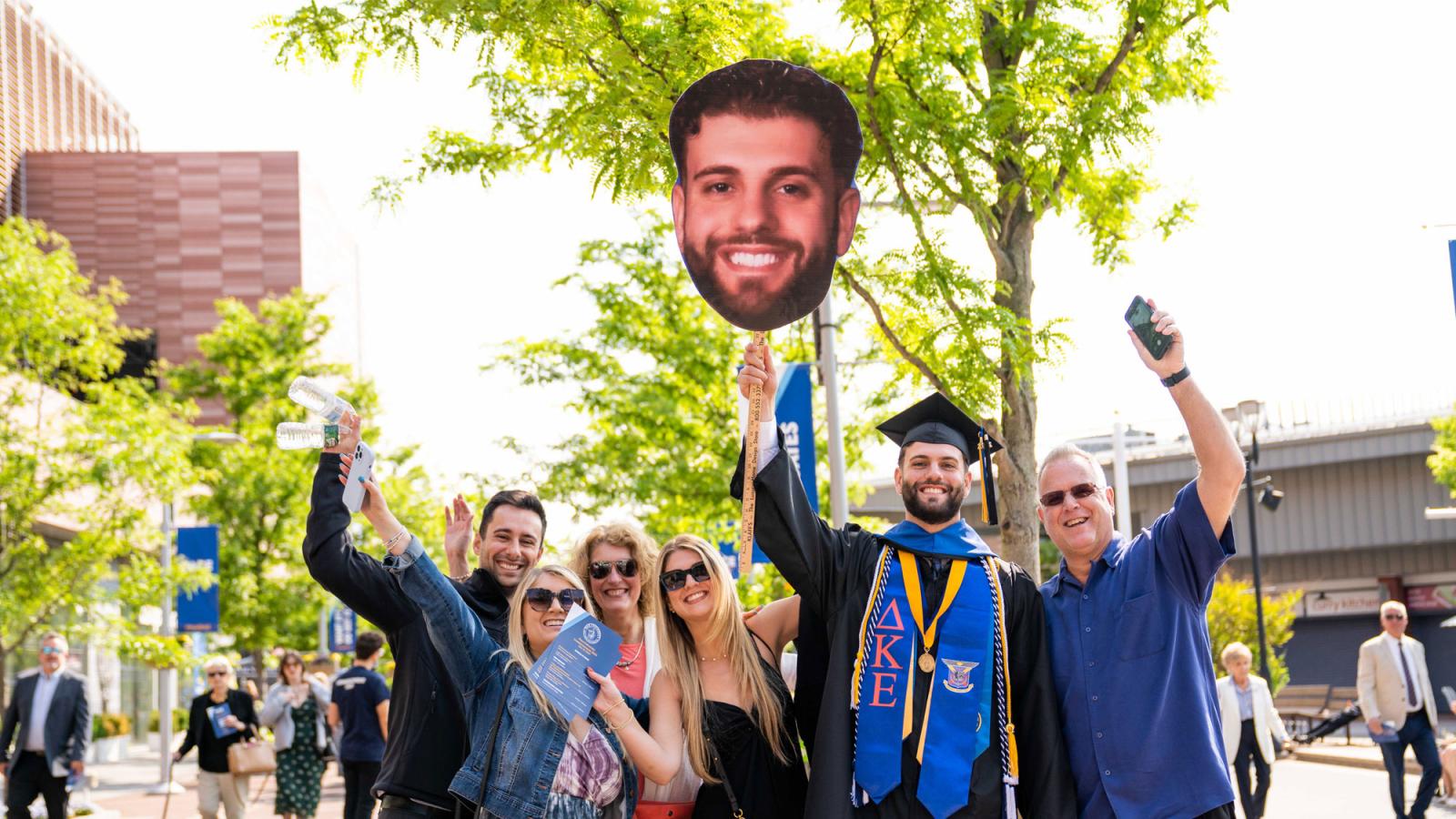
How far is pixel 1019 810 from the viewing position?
496 centimetres

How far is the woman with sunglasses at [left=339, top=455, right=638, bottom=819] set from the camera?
487cm

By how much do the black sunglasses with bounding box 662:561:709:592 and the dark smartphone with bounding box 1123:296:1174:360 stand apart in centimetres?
162

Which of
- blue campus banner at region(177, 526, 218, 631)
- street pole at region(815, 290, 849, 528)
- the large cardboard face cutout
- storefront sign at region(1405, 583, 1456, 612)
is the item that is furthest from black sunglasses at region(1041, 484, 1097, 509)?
storefront sign at region(1405, 583, 1456, 612)

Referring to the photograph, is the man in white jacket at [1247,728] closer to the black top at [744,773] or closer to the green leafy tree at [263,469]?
the black top at [744,773]

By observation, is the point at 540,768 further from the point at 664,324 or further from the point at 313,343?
the point at 313,343

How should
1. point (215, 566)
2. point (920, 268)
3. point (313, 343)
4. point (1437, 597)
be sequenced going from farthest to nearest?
point (1437, 597)
point (313, 343)
point (215, 566)
point (920, 268)

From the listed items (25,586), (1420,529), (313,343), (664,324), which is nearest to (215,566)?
(25,586)

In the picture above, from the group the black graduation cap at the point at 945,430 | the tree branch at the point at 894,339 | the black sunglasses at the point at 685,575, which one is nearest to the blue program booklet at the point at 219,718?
the tree branch at the point at 894,339

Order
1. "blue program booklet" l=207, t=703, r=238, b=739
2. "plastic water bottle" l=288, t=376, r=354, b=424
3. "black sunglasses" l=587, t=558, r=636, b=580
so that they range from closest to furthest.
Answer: "plastic water bottle" l=288, t=376, r=354, b=424
"black sunglasses" l=587, t=558, r=636, b=580
"blue program booklet" l=207, t=703, r=238, b=739

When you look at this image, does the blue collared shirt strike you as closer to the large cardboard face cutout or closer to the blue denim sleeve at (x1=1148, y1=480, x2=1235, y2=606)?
the blue denim sleeve at (x1=1148, y1=480, x2=1235, y2=606)

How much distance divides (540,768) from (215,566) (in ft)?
71.2

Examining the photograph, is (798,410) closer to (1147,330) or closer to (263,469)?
(1147,330)

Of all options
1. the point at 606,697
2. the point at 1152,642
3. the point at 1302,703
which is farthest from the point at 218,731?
the point at 1302,703

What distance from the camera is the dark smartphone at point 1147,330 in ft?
15.6
